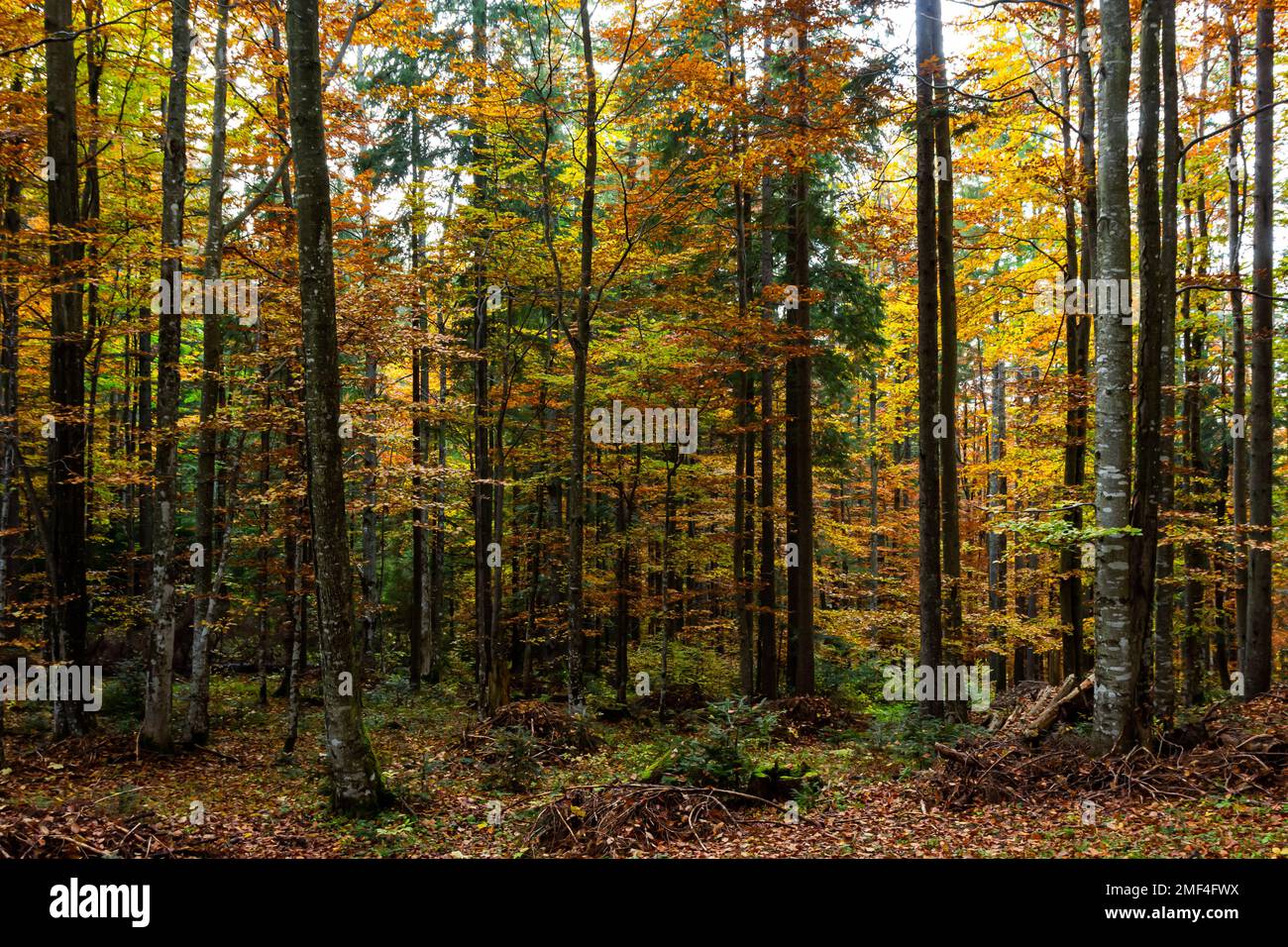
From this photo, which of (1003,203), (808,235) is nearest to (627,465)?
(808,235)

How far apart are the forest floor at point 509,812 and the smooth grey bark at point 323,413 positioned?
93cm

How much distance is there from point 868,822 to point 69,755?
414 inches

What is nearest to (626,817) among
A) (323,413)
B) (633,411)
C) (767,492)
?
(323,413)

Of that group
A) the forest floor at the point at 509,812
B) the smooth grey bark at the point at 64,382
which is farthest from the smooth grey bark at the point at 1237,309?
the smooth grey bark at the point at 64,382

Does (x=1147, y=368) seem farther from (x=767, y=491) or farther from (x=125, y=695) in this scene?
(x=125, y=695)

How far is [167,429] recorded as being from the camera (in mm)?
9953

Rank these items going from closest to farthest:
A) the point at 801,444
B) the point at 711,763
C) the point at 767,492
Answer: the point at 711,763, the point at 801,444, the point at 767,492

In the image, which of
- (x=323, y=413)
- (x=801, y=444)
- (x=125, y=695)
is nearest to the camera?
(x=323, y=413)

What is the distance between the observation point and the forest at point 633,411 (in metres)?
7.10

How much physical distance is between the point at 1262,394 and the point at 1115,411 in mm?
7645

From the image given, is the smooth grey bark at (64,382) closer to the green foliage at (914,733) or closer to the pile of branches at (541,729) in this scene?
the pile of branches at (541,729)

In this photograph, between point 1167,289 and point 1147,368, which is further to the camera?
point 1167,289

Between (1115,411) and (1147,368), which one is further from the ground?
(1147,368)

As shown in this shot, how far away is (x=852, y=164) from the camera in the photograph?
550 inches
